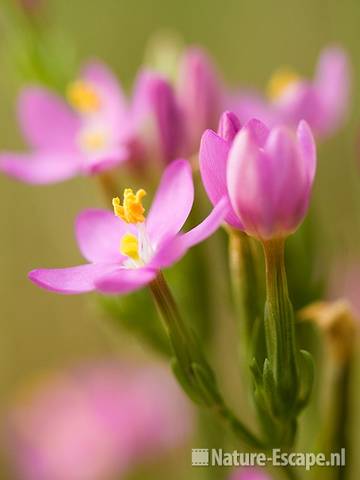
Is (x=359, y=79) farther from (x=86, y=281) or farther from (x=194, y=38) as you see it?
(x=86, y=281)

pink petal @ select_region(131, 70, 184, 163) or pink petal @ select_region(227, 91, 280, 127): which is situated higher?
pink petal @ select_region(227, 91, 280, 127)

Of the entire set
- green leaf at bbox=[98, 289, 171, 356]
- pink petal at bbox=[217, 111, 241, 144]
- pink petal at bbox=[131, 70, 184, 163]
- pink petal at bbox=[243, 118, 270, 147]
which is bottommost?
green leaf at bbox=[98, 289, 171, 356]

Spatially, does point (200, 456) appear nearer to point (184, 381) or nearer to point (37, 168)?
point (184, 381)

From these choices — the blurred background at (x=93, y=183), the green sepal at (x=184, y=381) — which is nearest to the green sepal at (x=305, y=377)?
the green sepal at (x=184, y=381)

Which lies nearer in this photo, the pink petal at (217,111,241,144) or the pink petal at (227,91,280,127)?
the pink petal at (217,111,241,144)

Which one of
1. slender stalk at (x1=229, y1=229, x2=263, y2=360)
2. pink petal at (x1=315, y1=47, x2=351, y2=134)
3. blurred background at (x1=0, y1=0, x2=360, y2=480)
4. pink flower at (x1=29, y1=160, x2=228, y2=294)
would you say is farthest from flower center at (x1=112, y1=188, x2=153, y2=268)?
blurred background at (x1=0, y1=0, x2=360, y2=480)

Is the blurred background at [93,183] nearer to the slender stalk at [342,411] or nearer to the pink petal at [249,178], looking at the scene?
the slender stalk at [342,411]

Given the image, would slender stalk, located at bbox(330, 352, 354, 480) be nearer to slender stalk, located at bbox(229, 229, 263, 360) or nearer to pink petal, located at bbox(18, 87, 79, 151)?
slender stalk, located at bbox(229, 229, 263, 360)
